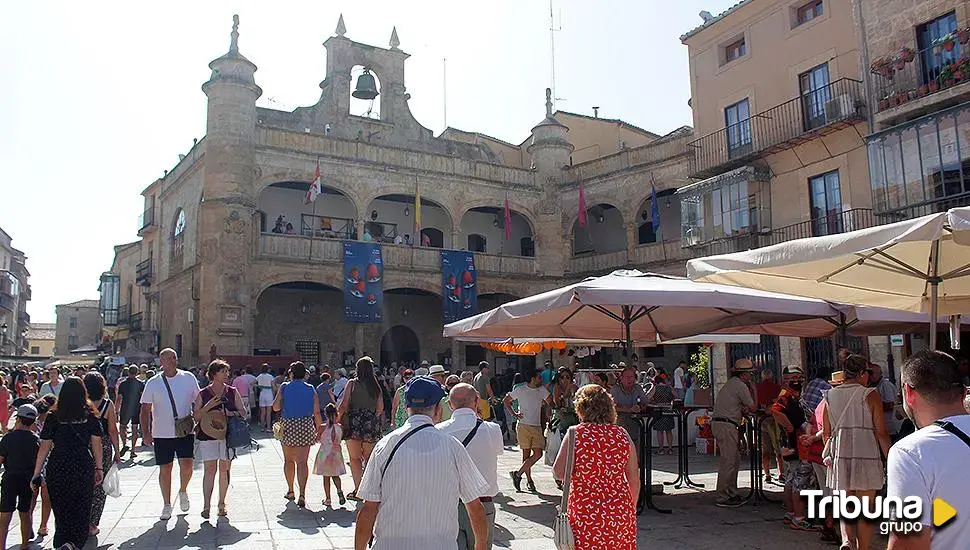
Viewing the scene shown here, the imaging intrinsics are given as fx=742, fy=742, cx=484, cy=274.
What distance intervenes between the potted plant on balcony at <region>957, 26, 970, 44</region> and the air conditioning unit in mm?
2702

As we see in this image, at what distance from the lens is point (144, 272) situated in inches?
1363

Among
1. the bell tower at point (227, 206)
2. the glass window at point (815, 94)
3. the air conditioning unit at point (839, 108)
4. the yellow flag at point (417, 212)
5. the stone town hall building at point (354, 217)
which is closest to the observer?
the air conditioning unit at point (839, 108)

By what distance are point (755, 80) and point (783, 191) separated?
3392 millimetres

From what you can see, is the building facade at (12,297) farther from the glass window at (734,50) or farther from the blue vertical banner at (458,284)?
the glass window at (734,50)

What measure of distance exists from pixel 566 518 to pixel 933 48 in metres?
16.5

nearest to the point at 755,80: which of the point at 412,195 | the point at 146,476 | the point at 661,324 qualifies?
the point at 412,195

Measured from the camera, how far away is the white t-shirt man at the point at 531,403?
9.88 m

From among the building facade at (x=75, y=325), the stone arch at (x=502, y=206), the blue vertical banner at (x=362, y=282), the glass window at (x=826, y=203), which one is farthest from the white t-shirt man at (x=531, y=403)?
the building facade at (x=75, y=325)

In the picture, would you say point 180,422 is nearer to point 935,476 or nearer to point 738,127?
point 935,476

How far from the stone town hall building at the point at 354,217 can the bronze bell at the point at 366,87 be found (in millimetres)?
849

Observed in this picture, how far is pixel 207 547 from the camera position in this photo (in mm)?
6652

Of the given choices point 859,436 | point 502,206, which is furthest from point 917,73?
point 502,206

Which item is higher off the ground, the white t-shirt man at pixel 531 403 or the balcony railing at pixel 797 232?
the balcony railing at pixel 797 232

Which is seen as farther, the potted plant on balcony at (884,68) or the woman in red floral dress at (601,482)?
the potted plant on balcony at (884,68)
